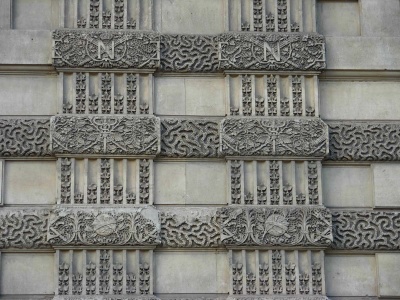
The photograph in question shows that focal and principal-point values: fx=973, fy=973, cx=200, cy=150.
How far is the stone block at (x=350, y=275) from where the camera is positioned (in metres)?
7.92

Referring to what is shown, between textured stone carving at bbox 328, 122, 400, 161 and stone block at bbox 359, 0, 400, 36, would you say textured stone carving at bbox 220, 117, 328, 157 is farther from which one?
stone block at bbox 359, 0, 400, 36

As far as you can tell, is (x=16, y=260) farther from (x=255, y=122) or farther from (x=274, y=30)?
(x=274, y=30)

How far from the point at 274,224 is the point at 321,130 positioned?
888 mm

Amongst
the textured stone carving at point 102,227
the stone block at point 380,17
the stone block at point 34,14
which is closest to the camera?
the textured stone carving at point 102,227

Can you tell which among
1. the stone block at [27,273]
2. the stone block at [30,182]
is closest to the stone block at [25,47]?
the stone block at [30,182]

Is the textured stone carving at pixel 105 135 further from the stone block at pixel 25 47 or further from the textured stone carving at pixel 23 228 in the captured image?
the textured stone carving at pixel 23 228

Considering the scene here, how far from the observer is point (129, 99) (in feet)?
26.4

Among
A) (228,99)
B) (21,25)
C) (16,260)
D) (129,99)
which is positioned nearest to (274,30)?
(228,99)

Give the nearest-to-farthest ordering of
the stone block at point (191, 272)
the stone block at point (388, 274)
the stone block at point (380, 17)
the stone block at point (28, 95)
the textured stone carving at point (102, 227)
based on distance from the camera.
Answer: the textured stone carving at point (102, 227) → the stone block at point (191, 272) → the stone block at point (388, 274) → the stone block at point (28, 95) → the stone block at point (380, 17)

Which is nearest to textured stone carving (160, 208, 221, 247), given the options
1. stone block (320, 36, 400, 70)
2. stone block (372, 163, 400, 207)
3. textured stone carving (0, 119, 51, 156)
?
textured stone carving (0, 119, 51, 156)

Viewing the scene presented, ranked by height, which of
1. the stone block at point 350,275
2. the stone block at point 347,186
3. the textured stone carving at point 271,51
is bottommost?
the stone block at point 350,275

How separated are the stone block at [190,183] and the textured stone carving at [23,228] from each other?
3.11 ft

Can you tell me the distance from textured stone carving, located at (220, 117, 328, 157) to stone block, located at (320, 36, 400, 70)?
613 mm

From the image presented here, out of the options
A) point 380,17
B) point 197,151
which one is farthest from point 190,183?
point 380,17
